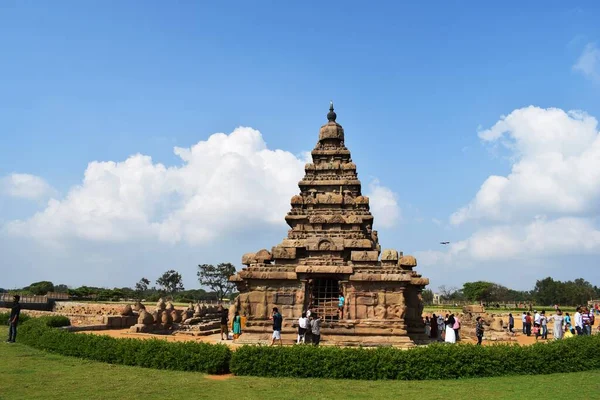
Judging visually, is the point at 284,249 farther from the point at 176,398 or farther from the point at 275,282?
the point at 176,398

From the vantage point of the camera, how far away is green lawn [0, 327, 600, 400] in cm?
995

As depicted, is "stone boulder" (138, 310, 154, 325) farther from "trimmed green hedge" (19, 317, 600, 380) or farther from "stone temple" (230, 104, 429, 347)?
"trimmed green hedge" (19, 317, 600, 380)

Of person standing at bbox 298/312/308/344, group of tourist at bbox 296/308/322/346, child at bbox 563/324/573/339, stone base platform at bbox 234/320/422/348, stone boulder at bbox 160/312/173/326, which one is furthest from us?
stone boulder at bbox 160/312/173/326

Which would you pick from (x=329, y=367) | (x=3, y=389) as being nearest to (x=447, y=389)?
(x=329, y=367)

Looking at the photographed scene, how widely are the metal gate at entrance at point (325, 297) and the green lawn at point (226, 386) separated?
25.9ft

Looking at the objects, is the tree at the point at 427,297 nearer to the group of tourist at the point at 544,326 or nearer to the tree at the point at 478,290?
the tree at the point at 478,290

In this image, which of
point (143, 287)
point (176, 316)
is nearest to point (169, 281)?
point (143, 287)

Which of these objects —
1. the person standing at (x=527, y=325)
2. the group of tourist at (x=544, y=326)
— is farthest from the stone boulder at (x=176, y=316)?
the person standing at (x=527, y=325)

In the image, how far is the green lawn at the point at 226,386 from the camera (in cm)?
995

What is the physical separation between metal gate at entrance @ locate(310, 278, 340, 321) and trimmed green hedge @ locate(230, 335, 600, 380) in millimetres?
7206

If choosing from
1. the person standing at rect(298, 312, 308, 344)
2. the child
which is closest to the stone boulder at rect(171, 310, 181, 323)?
the person standing at rect(298, 312, 308, 344)

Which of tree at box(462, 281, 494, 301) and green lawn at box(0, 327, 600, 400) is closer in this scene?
green lawn at box(0, 327, 600, 400)

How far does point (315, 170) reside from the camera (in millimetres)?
25453

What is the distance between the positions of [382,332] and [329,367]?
22.7 feet
